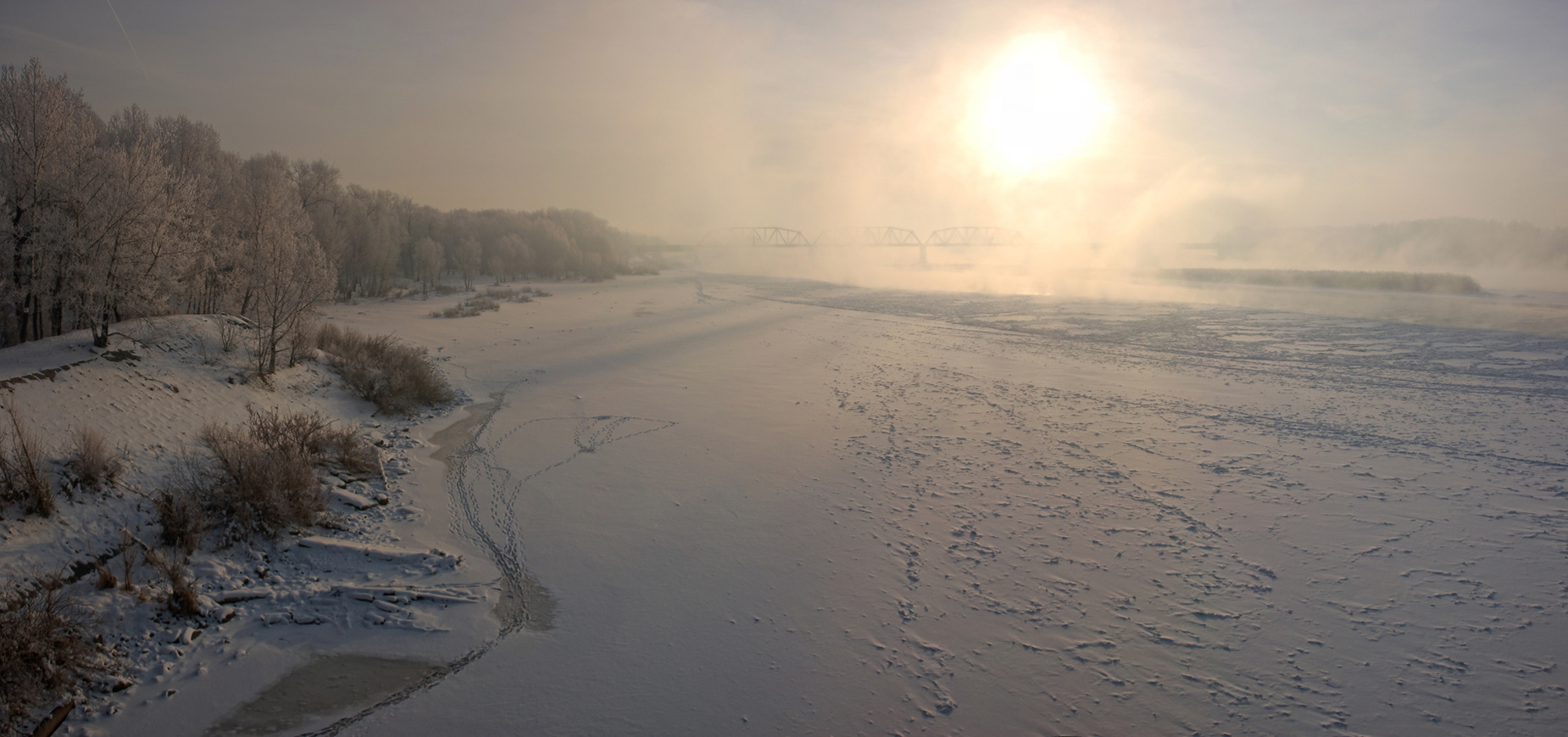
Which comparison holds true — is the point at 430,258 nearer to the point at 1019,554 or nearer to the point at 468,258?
the point at 468,258

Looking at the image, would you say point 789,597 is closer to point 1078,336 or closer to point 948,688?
point 948,688

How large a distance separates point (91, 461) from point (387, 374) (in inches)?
227

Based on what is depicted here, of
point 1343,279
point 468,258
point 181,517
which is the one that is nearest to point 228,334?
point 181,517

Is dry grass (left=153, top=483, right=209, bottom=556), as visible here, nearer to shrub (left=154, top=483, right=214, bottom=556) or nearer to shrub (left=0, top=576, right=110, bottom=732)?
shrub (left=154, top=483, right=214, bottom=556)

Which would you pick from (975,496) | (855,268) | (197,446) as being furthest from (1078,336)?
(855,268)

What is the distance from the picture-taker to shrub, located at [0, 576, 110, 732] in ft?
11.7

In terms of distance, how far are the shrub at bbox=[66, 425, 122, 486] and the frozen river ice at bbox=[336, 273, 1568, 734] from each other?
9.60 ft

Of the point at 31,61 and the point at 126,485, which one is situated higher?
the point at 31,61

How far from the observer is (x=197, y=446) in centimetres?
712

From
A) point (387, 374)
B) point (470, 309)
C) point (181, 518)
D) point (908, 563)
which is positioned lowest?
point (908, 563)

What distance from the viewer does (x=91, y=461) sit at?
→ 220 inches

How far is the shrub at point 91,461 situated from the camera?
5.55m

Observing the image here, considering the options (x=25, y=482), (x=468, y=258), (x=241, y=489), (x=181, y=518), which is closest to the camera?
(x=25, y=482)

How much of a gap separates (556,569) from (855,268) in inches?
2416
